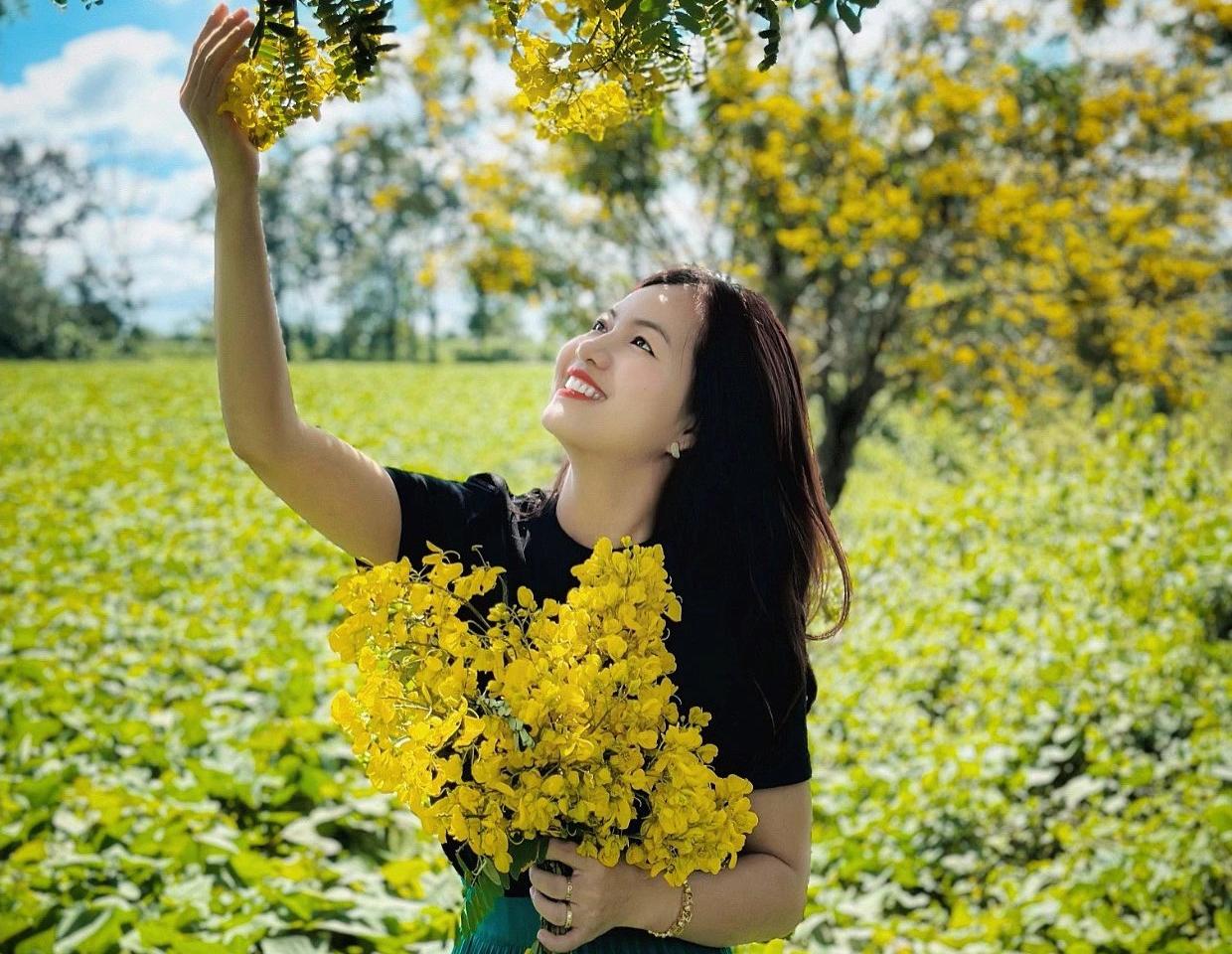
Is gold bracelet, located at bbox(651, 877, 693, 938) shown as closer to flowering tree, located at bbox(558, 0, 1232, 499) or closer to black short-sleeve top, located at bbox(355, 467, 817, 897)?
black short-sleeve top, located at bbox(355, 467, 817, 897)

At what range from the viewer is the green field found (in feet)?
9.31

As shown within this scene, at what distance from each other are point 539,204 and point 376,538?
585cm

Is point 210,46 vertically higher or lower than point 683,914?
higher

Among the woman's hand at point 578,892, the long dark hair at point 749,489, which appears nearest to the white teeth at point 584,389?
the long dark hair at point 749,489

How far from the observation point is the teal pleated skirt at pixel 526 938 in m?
1.42

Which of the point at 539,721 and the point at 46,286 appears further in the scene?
the point at 46,286

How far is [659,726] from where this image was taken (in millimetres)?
1124

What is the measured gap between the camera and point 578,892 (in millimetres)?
1148

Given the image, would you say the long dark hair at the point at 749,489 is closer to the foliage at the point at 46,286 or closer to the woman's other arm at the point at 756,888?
the woman's other arm at the point at 756,888

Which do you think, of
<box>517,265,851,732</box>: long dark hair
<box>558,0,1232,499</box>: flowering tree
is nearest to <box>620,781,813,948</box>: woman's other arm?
<box>517,265,851,732</box>: long dark hair

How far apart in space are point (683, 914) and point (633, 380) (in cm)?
72

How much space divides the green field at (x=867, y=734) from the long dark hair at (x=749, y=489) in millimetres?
1170

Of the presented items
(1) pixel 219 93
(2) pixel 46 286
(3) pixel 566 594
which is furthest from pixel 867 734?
(2) pixel 46 286

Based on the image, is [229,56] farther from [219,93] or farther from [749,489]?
[749,489]
